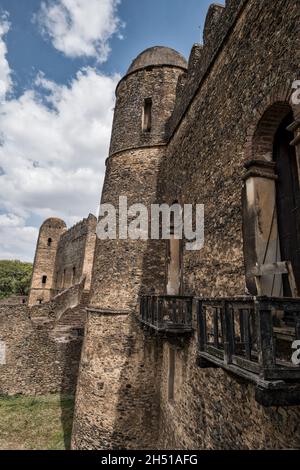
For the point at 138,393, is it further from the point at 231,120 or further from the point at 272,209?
the point at 231,120

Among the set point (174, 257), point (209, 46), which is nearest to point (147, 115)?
point (209, 46)

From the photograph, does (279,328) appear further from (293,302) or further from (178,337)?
(178,337)

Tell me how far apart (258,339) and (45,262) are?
29107 millimetres

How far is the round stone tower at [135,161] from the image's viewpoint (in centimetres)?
861

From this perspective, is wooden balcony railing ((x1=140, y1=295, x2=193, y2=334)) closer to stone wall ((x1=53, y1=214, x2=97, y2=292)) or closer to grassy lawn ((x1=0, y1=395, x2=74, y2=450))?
grassy lawn ((x1=0, y1=395, x2=74, y2=450))

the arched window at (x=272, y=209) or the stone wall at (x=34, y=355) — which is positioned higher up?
the arched window at (x=272, y=209)

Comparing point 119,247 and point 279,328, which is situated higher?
point 119,247

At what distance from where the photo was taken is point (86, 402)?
26.6 feet

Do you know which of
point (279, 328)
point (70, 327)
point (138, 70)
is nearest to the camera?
point (279, 328)

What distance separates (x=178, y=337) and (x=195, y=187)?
336 cm

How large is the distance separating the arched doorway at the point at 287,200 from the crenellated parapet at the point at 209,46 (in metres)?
2.60

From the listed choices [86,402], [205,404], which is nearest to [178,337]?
[205,404]

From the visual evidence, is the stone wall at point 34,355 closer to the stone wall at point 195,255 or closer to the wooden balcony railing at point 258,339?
the stone wall at point 195,255

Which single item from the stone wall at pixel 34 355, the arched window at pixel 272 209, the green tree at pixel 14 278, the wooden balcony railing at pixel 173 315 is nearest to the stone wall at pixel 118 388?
the wooden balcony railing at pixel 173 315
